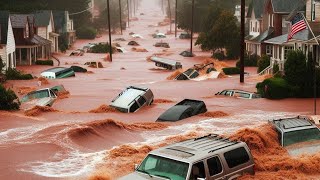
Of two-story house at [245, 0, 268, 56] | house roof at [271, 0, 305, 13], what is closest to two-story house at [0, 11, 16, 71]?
two-story house at [245, 0, 268, 56]

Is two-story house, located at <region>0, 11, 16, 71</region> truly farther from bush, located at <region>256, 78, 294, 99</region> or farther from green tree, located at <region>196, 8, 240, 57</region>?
green tree, located at <region>196, 8, 240, 57</region>

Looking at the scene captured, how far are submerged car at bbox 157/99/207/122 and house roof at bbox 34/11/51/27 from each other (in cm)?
5059

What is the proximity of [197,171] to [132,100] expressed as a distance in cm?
1730

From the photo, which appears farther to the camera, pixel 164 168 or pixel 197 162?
pixel 164 168

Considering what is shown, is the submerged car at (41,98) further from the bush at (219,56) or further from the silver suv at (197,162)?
the bush at (219,56)

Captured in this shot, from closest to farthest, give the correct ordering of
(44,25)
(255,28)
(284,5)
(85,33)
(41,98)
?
(41,98), (284,5), (255,28), (44,25), (85,33)

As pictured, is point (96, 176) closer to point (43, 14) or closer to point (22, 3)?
point (43, 14)

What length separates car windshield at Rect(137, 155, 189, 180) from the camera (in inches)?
480

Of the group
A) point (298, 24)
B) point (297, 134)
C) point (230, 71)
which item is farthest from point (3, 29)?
point (297, 134)

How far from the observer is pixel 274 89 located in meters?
33.9

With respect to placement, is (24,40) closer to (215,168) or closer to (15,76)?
(15,76)

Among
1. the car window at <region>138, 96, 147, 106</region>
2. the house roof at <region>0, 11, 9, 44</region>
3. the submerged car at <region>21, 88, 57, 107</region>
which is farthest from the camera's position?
the house roof at <region>0, 11, 9, 44</region>

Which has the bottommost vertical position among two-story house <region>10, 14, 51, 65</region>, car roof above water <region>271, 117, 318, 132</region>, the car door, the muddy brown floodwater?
the muddy brown floodwater

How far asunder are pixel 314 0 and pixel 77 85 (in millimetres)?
18759
